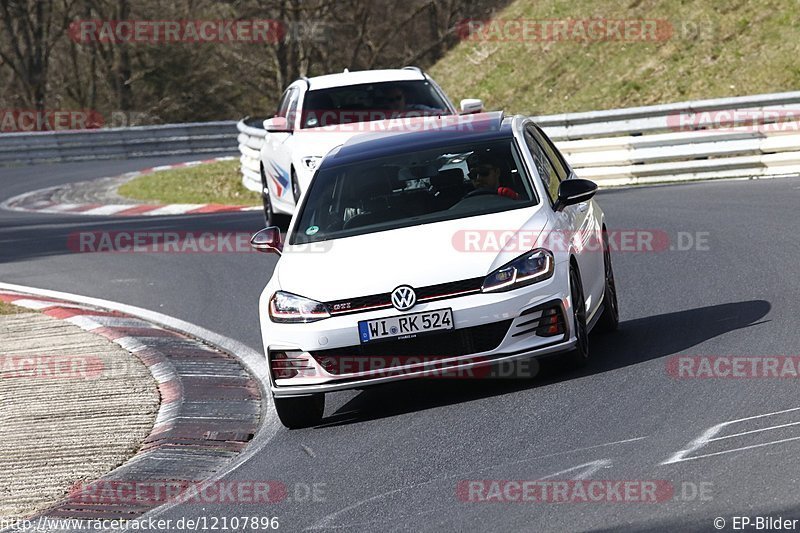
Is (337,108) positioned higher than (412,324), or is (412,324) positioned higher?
(412,324)

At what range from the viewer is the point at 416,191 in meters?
8.44

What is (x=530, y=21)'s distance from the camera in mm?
32562

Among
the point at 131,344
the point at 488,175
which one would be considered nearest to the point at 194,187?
the point at 131,344

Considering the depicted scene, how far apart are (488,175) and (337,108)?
306 inches

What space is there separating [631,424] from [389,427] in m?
1.40

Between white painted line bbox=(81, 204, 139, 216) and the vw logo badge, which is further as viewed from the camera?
white painted line bbox=(81, 204, 139, 216)

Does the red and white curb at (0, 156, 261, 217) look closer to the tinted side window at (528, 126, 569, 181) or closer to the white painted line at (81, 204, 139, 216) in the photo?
the white painted line at (81, 204, 139, 216)

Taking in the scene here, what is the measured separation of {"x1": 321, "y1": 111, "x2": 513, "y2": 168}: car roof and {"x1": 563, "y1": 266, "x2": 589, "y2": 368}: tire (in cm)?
127

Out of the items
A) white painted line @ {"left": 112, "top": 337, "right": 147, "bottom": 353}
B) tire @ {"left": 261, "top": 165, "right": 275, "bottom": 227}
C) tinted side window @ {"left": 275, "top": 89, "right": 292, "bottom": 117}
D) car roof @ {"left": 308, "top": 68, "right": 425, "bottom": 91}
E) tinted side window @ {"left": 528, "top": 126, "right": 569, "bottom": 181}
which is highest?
tinted side window @ {"left": 528, "top": 126, "right": 569, "bottom": 181}

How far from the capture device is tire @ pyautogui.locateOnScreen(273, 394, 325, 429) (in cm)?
773

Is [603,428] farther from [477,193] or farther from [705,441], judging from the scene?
[477,193]

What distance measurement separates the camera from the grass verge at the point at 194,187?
24.0 metres

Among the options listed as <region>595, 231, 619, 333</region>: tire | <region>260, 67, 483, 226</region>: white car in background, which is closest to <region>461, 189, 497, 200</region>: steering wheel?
<region>595, 231, 619, 333</region>: tire

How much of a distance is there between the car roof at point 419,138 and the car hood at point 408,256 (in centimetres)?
87
